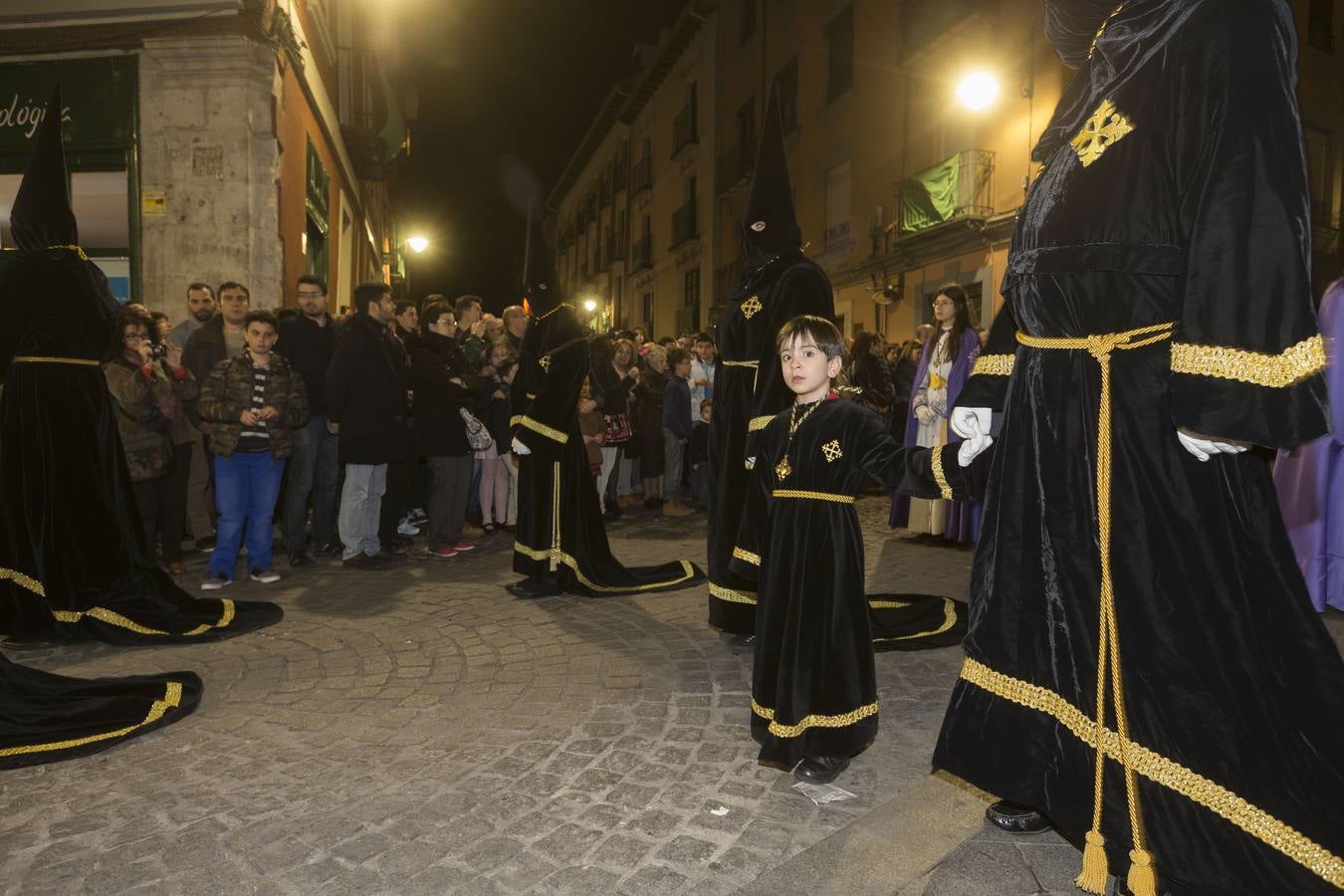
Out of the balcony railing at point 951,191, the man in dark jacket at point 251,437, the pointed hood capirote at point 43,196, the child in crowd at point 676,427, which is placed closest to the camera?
the pointed hood capirote at point 43,196

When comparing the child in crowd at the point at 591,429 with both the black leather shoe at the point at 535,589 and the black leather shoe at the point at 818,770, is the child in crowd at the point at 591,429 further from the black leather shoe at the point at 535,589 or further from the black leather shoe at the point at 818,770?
the black leather shoe at the point at 818,770

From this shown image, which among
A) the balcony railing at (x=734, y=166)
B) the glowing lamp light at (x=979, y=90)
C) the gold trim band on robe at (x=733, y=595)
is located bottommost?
the gold trim band on robe at (x=733, y=595)

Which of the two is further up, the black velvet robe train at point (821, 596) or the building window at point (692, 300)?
the building window at point (692, 300)

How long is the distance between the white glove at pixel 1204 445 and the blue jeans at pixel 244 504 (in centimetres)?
616

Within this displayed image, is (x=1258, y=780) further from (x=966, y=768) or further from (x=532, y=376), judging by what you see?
(x=532, y=376)

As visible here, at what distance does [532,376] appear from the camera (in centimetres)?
652

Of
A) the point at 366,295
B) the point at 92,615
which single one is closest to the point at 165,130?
the point at 366,295

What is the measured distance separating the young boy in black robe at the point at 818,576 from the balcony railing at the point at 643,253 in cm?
3403

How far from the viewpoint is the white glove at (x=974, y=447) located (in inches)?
107

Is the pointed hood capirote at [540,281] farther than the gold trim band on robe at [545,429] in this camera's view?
Yes

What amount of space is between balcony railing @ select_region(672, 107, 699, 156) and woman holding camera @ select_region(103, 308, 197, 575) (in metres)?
26.1

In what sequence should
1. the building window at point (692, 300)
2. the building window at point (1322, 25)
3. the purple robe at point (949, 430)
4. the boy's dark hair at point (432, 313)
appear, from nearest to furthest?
1. the purple robe at point (949, 430)
2. the boy's dark hair at point (432, 313)
3. the building window at point (1322, 25)
4. the building window at point (692, 300)

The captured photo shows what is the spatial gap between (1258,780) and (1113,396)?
0.99 meters

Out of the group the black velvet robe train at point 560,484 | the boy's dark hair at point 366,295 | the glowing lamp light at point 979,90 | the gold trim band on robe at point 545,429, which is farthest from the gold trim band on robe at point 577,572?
the glowing lamp light at point 979,90
